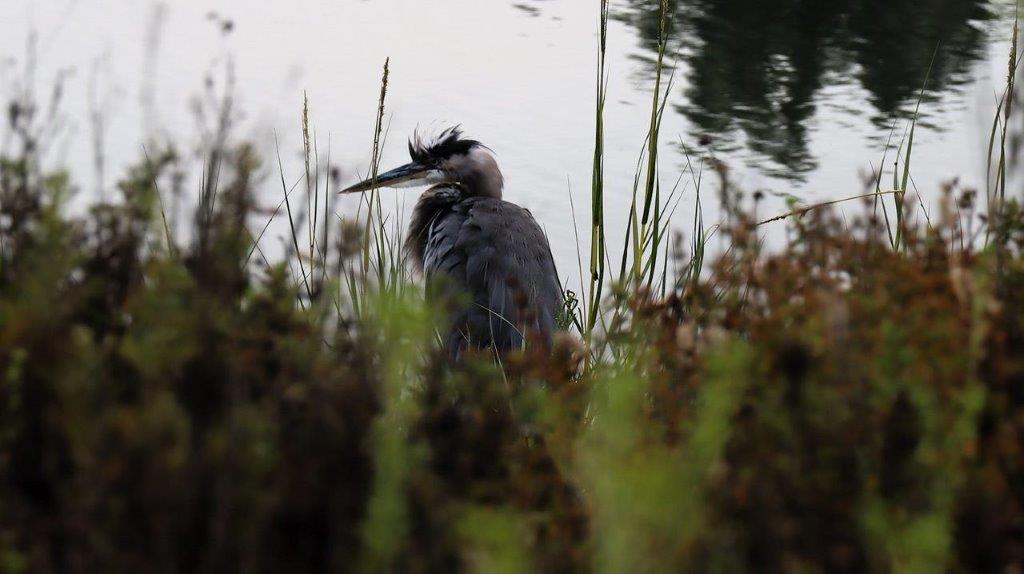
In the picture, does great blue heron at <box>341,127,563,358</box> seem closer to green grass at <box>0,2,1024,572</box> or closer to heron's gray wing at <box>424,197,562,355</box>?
heron's gray wing at <box>424,197,562,355</box>

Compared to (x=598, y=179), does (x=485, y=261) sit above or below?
below

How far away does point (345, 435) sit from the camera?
1446 millimetres

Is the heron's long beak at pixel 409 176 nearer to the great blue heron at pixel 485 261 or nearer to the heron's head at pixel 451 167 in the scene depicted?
the heron's head at pixel 451 167

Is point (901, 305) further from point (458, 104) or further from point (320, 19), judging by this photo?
point (320, 19)

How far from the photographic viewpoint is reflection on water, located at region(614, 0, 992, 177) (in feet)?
27.0

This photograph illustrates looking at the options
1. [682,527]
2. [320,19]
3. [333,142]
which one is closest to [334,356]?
[682,527]

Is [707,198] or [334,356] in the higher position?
[334,356]

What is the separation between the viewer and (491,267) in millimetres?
4086

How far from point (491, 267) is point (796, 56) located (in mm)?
6203

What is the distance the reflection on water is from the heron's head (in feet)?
8.68

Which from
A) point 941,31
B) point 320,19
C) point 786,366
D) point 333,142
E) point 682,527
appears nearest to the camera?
point 682,527

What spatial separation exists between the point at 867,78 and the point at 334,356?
817cm

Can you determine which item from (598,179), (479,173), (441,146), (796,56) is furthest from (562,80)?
(598,179)

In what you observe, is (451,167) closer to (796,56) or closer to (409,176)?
(409,176)
